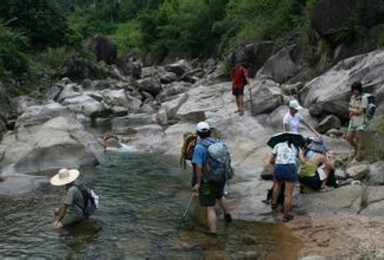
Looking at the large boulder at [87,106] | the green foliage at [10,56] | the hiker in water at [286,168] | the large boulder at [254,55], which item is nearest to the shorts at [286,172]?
the hiker in water at [286,168]

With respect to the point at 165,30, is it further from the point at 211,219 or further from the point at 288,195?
the point at 211,219

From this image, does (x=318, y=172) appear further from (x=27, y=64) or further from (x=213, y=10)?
(x=213, y=10)

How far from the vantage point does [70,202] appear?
→ 10.4 m

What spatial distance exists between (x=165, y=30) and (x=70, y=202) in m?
61.8

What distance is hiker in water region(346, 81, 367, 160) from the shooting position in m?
13.0

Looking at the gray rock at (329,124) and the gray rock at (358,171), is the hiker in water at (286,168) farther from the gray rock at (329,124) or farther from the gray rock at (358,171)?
the gray rock at (329,124)

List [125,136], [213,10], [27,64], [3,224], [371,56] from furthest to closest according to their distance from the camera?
[213,10] < [27,64] < [125,136] < [371,56] < [3,224]

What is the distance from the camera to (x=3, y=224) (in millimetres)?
10992

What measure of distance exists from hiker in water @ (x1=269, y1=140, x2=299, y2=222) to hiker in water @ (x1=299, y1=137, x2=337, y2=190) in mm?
704

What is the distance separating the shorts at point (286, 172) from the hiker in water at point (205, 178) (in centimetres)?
116

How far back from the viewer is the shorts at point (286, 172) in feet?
34.4

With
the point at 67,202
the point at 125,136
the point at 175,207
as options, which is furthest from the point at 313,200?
the point at 125,136

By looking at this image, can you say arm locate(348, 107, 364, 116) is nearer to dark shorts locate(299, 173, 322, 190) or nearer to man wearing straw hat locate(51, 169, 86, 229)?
dark shorts locate(299, 173, 322, 190)

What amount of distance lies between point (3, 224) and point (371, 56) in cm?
1322
